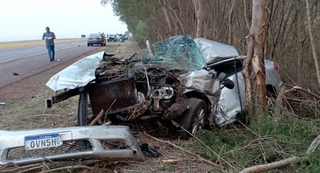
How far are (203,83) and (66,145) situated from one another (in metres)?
2.39

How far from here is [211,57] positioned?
21.9ft

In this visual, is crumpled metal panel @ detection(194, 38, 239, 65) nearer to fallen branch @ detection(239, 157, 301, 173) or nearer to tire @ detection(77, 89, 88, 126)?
tire @ detection(77, 89, 88, 126)

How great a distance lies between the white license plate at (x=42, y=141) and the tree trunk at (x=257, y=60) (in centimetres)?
334

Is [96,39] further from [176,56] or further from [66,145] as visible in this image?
[66,145]

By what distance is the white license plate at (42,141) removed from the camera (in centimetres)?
360

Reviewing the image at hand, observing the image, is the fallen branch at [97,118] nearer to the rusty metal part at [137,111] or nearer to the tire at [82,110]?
the tire at [82,110]

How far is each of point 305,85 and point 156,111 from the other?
14.7ft

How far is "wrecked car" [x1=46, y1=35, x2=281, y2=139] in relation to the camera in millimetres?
4922

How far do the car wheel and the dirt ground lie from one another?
0.16 m

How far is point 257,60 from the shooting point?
5684mm

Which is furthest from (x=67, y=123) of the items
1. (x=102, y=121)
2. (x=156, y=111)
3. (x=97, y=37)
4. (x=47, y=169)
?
(x=97, y=37)

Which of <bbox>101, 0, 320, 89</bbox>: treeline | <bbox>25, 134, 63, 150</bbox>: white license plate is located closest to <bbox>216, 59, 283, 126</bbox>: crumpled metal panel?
<bbox>101, 0, 320, 89</bbox>: treeline

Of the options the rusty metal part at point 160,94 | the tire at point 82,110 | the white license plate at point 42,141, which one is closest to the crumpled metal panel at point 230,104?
the rusty metal part at point 160,94

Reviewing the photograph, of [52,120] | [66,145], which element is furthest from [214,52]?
[66,145]
